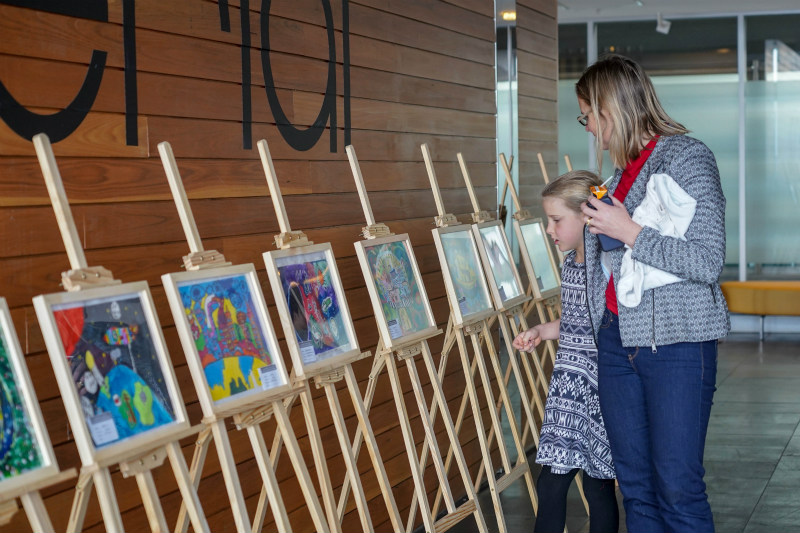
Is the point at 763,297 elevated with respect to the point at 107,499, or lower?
lower

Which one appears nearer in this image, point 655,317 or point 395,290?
point 655,317

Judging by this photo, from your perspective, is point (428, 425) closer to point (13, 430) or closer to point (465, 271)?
point (465, 271)

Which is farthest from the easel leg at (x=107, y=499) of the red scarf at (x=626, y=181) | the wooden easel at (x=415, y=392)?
the red scarf at (x=626, y=181)

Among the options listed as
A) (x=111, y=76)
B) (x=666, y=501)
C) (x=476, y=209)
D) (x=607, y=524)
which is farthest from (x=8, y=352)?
(x=476, y=209)

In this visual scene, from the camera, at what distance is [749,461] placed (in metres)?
5.00

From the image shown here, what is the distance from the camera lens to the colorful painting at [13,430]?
1711 mm

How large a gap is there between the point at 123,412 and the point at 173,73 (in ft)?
3.75

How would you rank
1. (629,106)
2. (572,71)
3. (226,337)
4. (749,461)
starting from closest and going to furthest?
(226,337), (629,106), (749,461), (572,71)

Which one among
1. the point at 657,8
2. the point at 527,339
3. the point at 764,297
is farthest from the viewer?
the point at 657,8

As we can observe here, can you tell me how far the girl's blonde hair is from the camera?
3129mm

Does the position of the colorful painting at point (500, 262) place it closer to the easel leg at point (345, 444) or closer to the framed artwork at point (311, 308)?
the framed artwork at point (311, 308)

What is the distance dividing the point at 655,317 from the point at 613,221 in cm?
27

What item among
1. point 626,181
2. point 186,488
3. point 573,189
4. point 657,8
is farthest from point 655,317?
point 657,8

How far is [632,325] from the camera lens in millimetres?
2473
